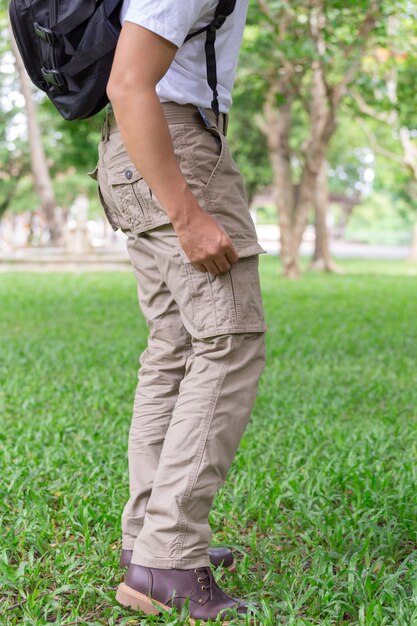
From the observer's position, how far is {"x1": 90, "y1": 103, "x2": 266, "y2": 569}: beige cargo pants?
2.09 m

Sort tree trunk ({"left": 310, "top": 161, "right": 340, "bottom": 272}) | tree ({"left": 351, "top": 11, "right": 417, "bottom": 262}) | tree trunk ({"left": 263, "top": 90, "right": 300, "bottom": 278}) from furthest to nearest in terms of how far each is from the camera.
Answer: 1. tree trunk ({"left": 310, "top": 161, "right": 340, "bottom": 272})
2. tree trunk ({"left": 263, "top": 90, "right": 300, "bottom": 278})
3. tree ({"left": 351, "top": 11, "right": 417, "bottom": 262})

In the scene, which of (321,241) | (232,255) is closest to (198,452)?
(232,255)

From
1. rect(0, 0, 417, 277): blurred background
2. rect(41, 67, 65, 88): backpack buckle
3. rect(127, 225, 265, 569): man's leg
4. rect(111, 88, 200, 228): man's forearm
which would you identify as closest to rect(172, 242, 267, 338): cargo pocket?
rect(127, 225, 265, 569): man's leg

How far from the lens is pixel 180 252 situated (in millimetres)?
2090

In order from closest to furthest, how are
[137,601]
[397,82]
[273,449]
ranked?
1. [137,601]
2. [273,449]
3. [397,82]

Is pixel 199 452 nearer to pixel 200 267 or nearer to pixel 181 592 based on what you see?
pixel 181 592

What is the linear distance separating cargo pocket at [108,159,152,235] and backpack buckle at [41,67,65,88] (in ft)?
Result: 0.79

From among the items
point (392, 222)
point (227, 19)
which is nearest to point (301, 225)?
point (227, 19)

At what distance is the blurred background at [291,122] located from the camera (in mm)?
11859

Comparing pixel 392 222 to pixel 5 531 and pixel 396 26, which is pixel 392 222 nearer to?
pixel 396 26

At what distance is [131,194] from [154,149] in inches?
8.3

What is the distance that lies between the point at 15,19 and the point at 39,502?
1696 millimetres

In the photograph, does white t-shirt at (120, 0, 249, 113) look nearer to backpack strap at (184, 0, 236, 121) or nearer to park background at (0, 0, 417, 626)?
backpack strap at (184, 0, 236, 121)

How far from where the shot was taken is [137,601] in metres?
2.18
